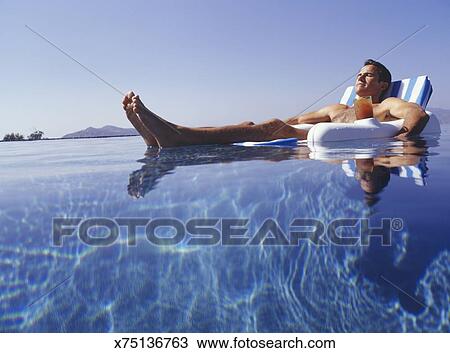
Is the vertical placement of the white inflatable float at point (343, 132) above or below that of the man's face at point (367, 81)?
below

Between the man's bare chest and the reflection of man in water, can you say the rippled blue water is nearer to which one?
the reflection of man in water

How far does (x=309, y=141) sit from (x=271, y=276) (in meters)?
4.28

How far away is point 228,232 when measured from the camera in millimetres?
1606

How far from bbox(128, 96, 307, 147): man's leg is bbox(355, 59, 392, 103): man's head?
1847mm

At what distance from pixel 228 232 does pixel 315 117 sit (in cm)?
579

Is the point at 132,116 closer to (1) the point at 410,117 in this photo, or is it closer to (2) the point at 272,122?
(2) the point at 272,122

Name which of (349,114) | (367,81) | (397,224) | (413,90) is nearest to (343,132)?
(349,114)

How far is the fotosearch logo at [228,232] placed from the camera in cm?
149

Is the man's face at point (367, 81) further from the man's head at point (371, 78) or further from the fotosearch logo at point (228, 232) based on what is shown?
the fotosearch logo at point (228, 232)

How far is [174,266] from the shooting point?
53.1 inches

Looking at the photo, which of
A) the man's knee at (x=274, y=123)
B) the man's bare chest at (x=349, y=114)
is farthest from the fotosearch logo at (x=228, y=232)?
the man's bare chest at (x=349, y=114)

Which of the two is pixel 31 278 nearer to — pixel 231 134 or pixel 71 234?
pixel 71 234

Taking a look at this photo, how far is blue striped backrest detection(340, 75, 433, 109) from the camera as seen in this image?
719 centimetres

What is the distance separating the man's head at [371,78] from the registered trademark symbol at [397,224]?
19.5ft
